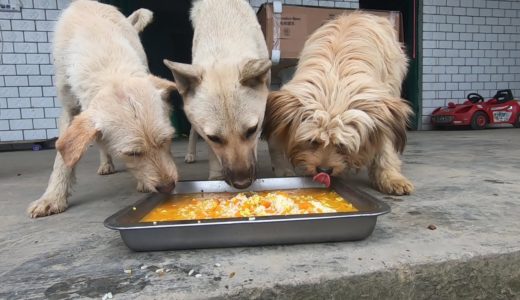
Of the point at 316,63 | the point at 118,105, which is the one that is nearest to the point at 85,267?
the point at 118,105

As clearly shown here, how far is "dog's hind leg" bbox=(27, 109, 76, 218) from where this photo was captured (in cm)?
268

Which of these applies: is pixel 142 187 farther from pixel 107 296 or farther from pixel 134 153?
pixel 107 296

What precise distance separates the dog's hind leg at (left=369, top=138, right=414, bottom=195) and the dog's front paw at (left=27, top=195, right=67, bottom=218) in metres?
2.35

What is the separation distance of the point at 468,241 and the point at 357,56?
160cm

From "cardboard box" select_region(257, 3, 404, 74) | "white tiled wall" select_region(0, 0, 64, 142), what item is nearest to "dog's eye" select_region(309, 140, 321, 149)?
"cardboard box" select_region(257, 3, 404, 74)

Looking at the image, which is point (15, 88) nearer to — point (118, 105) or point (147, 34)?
point (147, 34)

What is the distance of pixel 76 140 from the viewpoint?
225 cm

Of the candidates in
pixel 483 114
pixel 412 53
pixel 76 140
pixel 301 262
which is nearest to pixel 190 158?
pixel 76 140

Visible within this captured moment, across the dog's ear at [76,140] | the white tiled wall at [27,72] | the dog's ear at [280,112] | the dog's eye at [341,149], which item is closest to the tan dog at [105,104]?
the dog's ear at [76,140]

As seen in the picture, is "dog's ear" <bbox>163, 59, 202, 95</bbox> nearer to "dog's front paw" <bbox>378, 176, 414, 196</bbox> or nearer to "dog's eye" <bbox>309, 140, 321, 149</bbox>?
"dog's eye" <bbox>309, 140, 321, 149</bbox>

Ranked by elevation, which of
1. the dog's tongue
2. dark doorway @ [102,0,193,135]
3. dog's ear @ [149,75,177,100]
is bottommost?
the dog's tongue

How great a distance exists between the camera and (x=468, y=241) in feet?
Result: 6.42

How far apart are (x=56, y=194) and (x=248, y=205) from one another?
149 centimetres

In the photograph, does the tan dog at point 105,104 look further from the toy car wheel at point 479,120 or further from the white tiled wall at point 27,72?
the toy car wheel at point 479,120
